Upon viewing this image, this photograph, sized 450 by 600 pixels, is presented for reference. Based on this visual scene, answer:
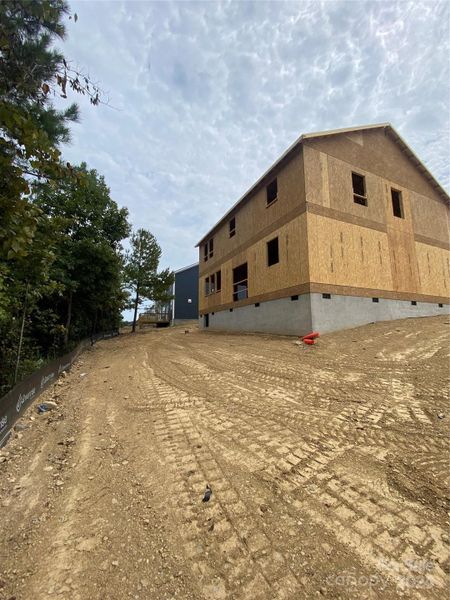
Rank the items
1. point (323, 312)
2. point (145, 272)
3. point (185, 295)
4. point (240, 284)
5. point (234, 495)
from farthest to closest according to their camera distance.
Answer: point (185, 295)
point (145, 272)
point (240, 284)
point (323, 312)
point (234, 495)

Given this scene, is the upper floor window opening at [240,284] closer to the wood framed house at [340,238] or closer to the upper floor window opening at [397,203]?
the wood framed house at [340,238]

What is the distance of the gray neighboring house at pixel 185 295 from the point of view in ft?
111

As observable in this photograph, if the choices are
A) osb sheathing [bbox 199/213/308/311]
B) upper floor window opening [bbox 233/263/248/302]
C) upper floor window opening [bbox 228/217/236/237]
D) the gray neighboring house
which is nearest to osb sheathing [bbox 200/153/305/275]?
upper floor window opening [bbox 228/217/236/237]

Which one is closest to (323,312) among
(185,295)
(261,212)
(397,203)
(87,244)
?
(261,212)

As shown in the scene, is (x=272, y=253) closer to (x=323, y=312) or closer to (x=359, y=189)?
(x=323, y=312)

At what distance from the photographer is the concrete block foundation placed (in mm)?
11180

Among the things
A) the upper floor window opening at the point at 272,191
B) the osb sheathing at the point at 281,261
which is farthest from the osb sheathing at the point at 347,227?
the upper floor window opening at the point at 272,191

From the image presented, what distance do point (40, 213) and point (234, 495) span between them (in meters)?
3.58

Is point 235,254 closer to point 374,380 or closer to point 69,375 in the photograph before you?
point 69,375

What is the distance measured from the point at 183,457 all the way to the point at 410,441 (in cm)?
263

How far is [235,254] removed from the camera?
17.3 meters

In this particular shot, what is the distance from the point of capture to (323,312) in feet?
36.8

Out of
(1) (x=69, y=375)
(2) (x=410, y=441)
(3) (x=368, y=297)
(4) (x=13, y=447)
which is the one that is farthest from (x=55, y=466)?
(3) (x=368, y=297)

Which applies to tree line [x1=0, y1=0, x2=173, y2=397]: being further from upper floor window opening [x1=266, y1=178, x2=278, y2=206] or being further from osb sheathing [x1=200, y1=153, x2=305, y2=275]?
upper floor window opening [x1=266, y1=178, x2=278, y2=206]
